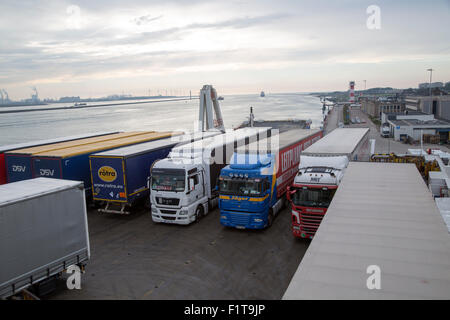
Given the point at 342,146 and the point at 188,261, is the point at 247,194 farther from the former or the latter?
the point at 342,146

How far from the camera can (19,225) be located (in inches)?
332

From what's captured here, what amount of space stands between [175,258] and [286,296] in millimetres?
7924

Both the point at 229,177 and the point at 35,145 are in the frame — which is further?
the point at 35,145

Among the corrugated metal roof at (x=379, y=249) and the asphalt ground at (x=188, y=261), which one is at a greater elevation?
the corrugated metal roof at (x=379, y=249)

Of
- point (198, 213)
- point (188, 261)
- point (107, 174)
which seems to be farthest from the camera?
point (107, 174)

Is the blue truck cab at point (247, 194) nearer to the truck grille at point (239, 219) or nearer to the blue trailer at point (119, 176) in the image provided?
the truck grille at point (239, 219)

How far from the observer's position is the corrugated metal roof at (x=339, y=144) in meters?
15.0

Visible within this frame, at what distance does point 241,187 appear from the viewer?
1382 cm

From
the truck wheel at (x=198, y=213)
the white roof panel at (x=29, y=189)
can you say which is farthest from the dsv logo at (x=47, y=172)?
the truck wheel at (x=198, y=213)

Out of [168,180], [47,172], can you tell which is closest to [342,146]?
[168,180]

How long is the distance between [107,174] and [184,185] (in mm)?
3980

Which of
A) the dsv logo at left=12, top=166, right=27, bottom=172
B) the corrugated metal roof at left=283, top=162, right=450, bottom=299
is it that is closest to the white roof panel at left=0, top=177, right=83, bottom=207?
the corrugated metal roof at left=283, top=162, right=450, bottom=299
